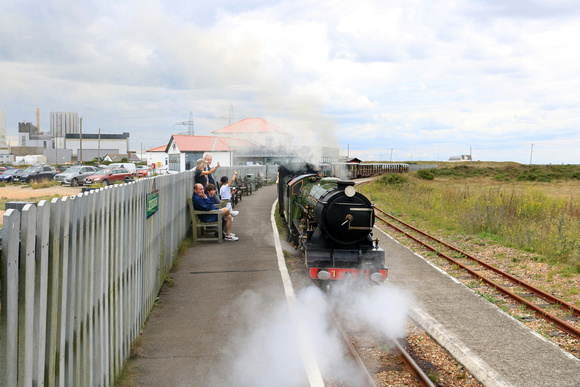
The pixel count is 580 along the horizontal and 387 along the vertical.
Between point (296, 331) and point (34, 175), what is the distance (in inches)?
1486

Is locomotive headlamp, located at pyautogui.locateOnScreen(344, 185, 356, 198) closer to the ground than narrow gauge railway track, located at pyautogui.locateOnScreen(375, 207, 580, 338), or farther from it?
farther from it

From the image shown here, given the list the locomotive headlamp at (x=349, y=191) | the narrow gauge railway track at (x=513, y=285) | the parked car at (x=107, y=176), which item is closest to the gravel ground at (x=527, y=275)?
the narrow gauge railway track at (x=513, y=285)

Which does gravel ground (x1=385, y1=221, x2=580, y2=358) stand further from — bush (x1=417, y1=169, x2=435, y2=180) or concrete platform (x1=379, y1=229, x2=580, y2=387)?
bush (x1=417, y1=169, x2=435, y2=180)

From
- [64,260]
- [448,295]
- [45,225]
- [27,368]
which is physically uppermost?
[45,225]

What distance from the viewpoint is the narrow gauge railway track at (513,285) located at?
25.0 ft

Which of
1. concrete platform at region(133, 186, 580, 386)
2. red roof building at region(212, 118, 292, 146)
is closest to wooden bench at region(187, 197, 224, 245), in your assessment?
concrete platform at region(133, 186, 580, 386)

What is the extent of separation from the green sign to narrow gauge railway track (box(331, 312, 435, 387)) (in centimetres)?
321

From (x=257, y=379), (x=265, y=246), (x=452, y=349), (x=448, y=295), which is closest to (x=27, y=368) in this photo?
(x=257, y=379)

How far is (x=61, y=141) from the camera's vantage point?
140 m

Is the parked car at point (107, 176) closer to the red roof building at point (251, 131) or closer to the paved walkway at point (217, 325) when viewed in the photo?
the red roof building at point (251, 131)

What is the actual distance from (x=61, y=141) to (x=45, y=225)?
15306 centimetres

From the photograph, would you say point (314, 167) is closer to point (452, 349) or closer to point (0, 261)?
point (452, 349)

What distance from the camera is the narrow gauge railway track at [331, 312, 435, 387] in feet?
16.9

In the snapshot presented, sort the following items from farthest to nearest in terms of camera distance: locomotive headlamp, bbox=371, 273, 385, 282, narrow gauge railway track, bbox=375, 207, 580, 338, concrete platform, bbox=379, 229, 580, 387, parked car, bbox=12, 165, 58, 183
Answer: parked car, bbox=12, 165, 58, 183 < locomotive headlamp, bbox=371, 273, 385, 282 < narrow gauge railway track, bbox=375, 207, 580, 338 < concrete platform, bbox=379, 229, 580, 387
